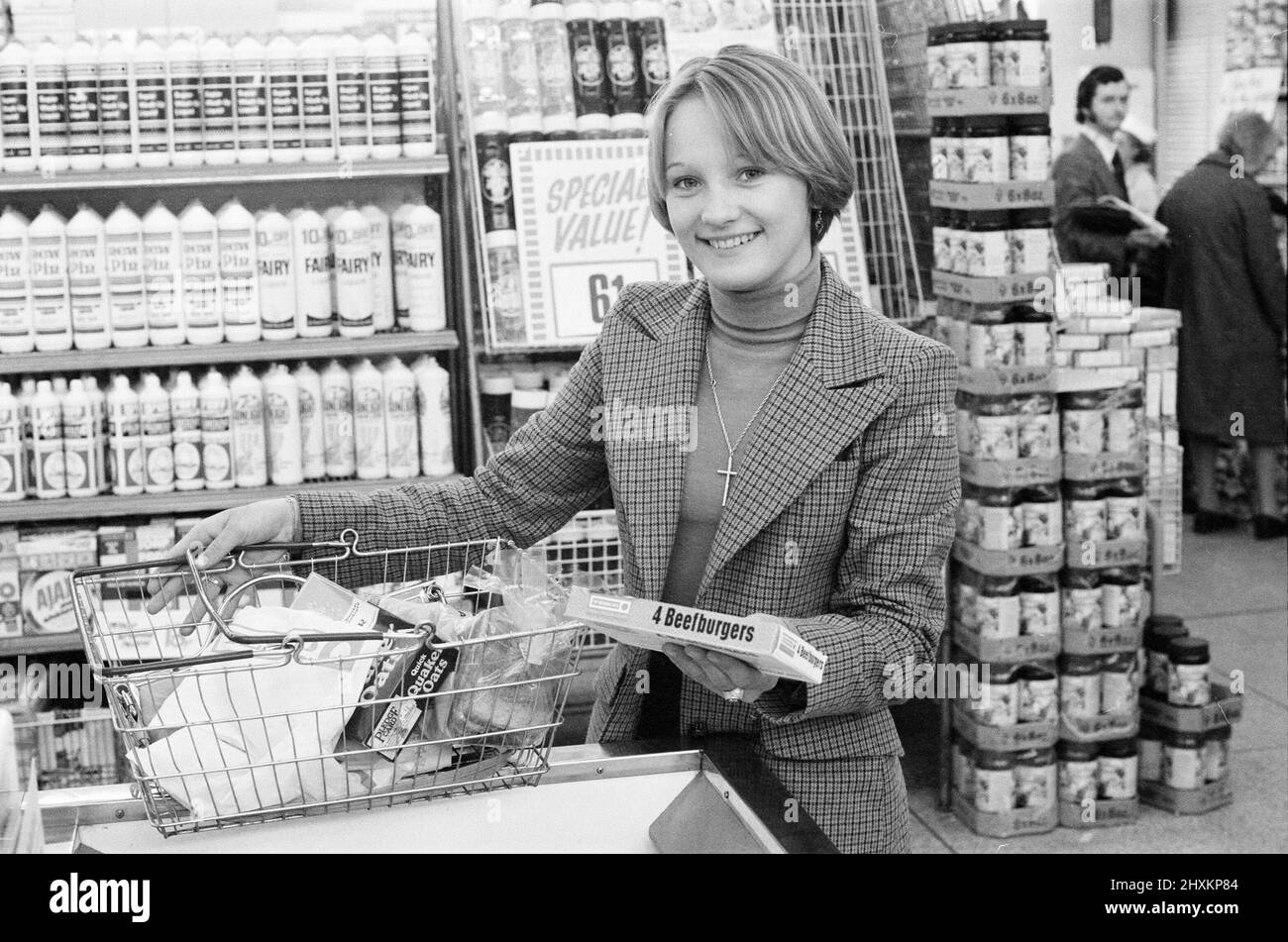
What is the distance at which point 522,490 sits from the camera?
2.12 m

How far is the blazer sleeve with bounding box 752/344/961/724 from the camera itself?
1.79 m

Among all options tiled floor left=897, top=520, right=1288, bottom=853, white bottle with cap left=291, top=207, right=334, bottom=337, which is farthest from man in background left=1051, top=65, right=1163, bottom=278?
white bottle with cap left=291, top=207, right=334, bottom=337

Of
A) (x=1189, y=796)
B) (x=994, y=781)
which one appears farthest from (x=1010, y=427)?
(x=1189, y=796)

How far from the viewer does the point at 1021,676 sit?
159 inches

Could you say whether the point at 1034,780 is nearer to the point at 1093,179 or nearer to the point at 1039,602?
the point at 1039,602

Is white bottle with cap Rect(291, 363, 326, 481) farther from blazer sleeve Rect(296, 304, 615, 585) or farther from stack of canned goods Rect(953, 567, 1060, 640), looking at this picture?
blazer sleeve Rect(296, 304, 615, 585)

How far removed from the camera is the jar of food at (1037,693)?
402 cm

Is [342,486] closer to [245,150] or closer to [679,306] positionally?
[245,150]

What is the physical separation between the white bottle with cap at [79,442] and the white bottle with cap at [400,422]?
745mm

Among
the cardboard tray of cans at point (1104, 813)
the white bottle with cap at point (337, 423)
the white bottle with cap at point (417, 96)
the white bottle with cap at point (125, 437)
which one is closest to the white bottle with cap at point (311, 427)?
the white bottle with cap at point (337, 423)

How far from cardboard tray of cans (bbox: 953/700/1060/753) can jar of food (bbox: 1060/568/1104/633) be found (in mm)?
279

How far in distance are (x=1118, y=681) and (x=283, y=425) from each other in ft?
7.65

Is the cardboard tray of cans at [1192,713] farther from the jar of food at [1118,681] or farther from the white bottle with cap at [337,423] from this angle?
the white bottle with cap at [337,423]
